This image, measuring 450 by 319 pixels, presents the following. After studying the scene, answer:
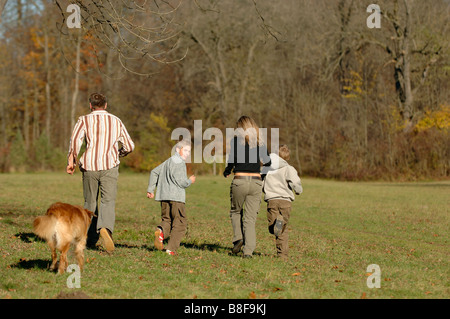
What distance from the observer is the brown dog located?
6.87m

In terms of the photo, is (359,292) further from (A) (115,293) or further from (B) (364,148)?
(B) (364,148)

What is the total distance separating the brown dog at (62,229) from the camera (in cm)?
687

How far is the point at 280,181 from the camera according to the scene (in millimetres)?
9438

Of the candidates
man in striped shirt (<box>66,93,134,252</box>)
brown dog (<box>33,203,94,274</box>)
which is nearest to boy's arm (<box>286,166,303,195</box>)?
man in striped shirt (<box>66,93,134,252</box>)

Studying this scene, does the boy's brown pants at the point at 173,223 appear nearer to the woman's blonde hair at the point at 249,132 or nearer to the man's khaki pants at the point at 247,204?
the man's khaki pants at the point at 247,204

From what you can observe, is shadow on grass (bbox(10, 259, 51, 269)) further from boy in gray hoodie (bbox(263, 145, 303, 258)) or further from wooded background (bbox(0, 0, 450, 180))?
wooded background (bbox(0, 0, 450, 180))

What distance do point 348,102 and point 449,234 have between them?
1271 inches

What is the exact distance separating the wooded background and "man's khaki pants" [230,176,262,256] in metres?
25.1

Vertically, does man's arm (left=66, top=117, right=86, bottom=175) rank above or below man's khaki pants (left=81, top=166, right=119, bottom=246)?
above

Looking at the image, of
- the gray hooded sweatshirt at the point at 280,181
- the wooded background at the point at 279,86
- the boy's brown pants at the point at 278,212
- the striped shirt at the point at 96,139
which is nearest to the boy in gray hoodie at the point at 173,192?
the striped shirt at the point at 96,139

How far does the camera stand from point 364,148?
42000 millimetres

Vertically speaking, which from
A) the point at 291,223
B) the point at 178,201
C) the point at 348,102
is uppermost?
the point at 348,102

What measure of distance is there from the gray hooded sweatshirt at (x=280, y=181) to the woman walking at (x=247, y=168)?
24 centimetres
